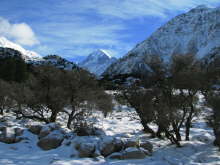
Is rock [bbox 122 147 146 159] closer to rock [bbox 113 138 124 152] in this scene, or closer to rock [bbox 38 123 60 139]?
rock [bbox 113 138 124 152]

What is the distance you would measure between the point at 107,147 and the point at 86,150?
1307mm

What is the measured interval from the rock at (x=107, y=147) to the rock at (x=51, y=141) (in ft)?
10.2

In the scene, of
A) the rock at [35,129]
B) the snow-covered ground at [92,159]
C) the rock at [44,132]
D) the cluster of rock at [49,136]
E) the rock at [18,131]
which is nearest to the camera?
the snow-covered ground at [92,159]

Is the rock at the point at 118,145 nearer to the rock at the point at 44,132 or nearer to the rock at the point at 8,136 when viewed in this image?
the rock at the point at 44,132

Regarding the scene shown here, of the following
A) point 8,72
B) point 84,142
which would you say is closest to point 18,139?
point 84,142

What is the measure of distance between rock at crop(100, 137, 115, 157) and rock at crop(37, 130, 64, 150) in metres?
3.12

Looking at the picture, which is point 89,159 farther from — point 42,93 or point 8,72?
point 8,72

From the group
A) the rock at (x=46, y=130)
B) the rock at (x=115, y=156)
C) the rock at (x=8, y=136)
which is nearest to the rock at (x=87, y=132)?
the rock at (x=46, y=130)

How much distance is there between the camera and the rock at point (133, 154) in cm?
1442

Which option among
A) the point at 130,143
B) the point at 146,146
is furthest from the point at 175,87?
the point at 130,143

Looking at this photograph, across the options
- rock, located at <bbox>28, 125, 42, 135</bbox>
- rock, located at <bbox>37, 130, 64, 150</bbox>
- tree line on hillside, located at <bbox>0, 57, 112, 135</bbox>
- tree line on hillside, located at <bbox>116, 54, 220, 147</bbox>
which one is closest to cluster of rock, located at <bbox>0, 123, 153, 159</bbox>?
rock, located at <bbox>37, 130, 64, 150</bbox>

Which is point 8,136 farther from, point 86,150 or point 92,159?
point 92,159

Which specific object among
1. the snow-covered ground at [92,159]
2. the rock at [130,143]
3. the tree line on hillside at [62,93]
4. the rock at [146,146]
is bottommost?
the snow-covered ground at [92,159]

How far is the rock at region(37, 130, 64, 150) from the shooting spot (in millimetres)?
16266
